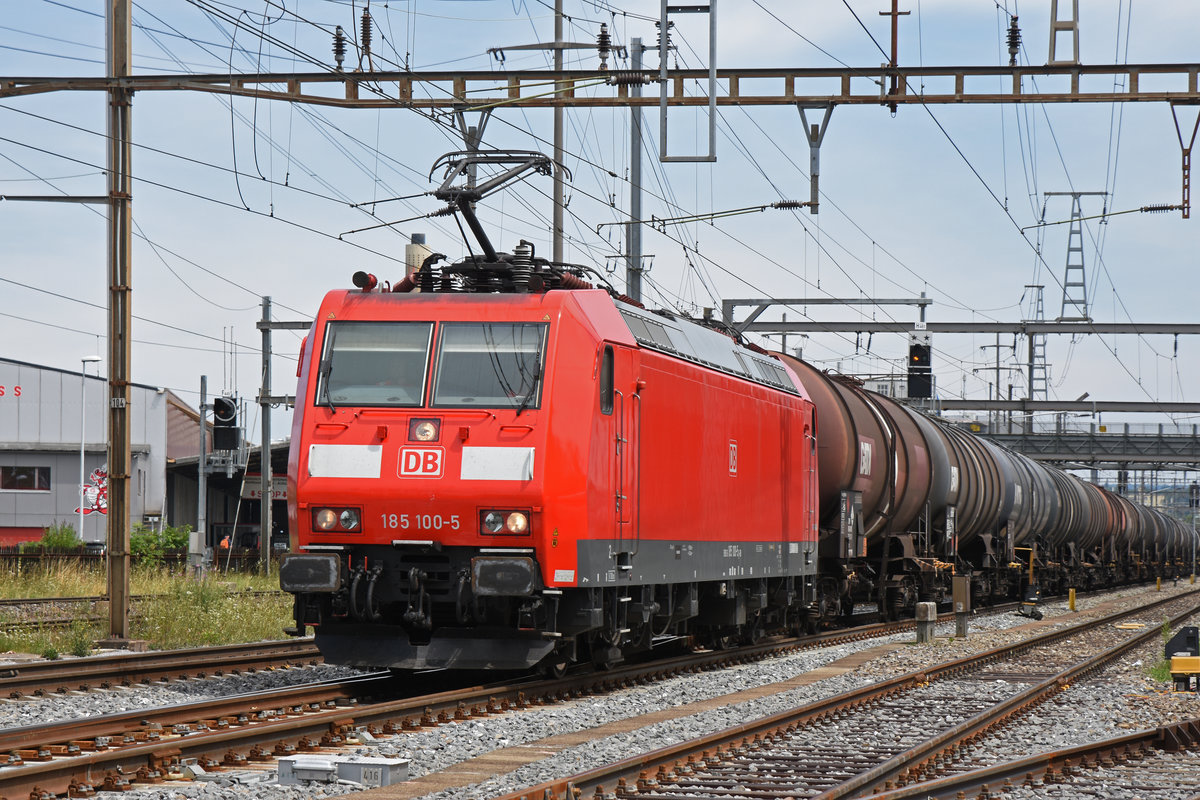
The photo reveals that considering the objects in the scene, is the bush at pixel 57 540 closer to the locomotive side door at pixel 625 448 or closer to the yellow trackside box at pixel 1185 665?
the locomotive side door at pixel 625 448

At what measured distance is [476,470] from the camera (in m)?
12.1

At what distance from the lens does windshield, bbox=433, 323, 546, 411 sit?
487 inches

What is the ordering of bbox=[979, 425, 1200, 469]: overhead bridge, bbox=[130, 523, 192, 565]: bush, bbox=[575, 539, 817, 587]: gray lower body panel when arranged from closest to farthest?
1. bbox=[575, 539, 817, 587]: gray lower body panel
2. bbox=[130, 523, 192, 565]: bush
3. bbox=[979, 425, 1200, 469]: overhead bridge

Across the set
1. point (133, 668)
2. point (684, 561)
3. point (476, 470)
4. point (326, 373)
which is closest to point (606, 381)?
point (476, 470)

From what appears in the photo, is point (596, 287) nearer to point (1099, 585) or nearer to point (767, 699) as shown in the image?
point (767, 699)

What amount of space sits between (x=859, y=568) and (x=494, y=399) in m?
13.2

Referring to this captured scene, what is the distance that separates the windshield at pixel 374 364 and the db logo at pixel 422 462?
481 mm

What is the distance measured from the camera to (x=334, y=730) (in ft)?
32.8

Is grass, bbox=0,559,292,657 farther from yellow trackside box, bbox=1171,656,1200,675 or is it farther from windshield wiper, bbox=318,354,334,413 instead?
yellow trackside box, bbox=1171,656,1200,675

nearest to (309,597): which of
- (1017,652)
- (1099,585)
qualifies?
(1017,652)

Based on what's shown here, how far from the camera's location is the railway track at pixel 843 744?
27.4ft

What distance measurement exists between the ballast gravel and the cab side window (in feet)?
8.63

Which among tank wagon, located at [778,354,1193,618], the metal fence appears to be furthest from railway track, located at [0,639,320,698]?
the metal fence


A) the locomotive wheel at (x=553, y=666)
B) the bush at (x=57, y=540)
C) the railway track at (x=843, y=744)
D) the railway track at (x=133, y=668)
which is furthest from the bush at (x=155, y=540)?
the railway track at (x=843, y=744)
